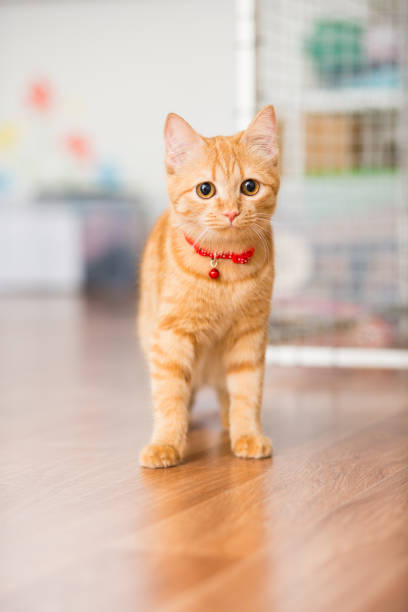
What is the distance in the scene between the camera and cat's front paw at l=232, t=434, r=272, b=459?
4.61 feet

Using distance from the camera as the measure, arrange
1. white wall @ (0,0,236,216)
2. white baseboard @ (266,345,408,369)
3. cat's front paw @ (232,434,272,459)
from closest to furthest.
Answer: cat's front paw @ (232,434,272,459) < white baseboard @ (266,345,408,369) < white wall @ (0,0,236,216)

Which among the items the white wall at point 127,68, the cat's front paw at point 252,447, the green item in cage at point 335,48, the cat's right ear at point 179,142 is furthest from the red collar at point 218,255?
the white wall at point 127,68

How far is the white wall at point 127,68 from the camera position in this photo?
6.99 meters

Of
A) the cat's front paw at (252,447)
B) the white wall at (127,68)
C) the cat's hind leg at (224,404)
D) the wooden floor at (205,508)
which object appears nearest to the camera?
the wooden floor at (205,508)

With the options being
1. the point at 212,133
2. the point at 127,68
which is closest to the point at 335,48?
the point at 212,133

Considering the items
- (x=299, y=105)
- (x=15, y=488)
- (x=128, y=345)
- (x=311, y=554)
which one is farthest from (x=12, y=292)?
(x=311, y=554)

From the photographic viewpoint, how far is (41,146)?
710 centimetres

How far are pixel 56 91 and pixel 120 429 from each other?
598cm

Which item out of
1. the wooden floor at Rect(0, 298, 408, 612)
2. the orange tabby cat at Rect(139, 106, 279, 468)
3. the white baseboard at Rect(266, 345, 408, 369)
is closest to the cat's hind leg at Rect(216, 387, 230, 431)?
the wooden floor at Rect(0, 298, 408, 612)

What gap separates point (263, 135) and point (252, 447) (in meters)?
0.52

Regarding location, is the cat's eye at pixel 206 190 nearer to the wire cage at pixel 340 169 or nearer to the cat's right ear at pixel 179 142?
the cat's right ear at pixel 179 142

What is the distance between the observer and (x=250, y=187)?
52.9 inches

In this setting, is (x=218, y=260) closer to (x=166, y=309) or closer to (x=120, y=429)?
(x=166, y=309)

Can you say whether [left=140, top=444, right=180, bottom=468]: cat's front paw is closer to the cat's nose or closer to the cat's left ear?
the cat's nose
